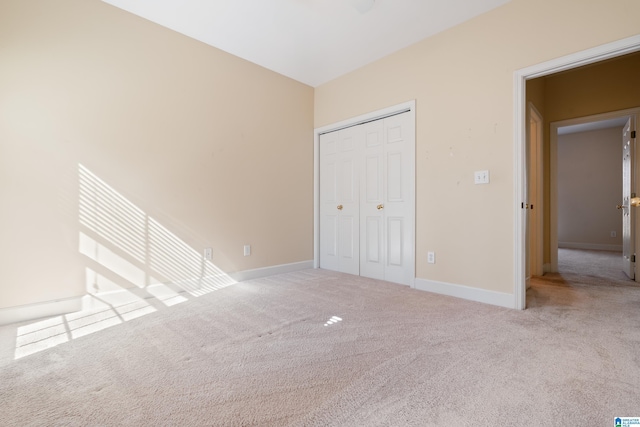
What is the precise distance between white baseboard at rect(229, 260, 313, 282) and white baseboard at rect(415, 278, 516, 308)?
1651 mm

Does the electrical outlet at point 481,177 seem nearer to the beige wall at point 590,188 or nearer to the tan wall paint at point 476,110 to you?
the tan wall paint at point 476,110

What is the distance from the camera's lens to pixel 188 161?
121 inches

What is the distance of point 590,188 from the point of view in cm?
652

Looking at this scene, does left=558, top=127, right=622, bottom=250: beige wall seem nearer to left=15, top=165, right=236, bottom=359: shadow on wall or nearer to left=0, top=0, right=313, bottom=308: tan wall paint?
left=0, top=0, right=313, bottom=308: tan wall paint

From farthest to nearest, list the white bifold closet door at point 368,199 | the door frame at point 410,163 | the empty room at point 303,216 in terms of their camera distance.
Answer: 1. the white bifold closet door at point 368,199
2. the door frame at point 410,163
3. the empty room at point 303,216

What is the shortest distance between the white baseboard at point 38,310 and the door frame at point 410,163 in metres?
2.75

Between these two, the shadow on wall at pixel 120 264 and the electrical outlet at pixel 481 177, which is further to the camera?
the electrical outlet at pixel 481 177

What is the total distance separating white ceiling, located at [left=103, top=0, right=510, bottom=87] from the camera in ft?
8.45

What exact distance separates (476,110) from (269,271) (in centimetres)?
295

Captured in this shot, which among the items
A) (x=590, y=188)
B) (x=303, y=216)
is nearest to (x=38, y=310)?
(x=303, y=216)

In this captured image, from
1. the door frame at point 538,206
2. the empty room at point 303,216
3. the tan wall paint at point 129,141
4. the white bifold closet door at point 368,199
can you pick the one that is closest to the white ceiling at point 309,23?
the empty room at point 303,216

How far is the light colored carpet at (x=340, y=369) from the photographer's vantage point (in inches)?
47.1

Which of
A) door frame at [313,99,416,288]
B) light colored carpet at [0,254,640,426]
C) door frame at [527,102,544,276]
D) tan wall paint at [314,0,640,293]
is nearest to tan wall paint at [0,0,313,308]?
door frame at [313,99,416,288]

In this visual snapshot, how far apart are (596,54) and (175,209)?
381 cm
